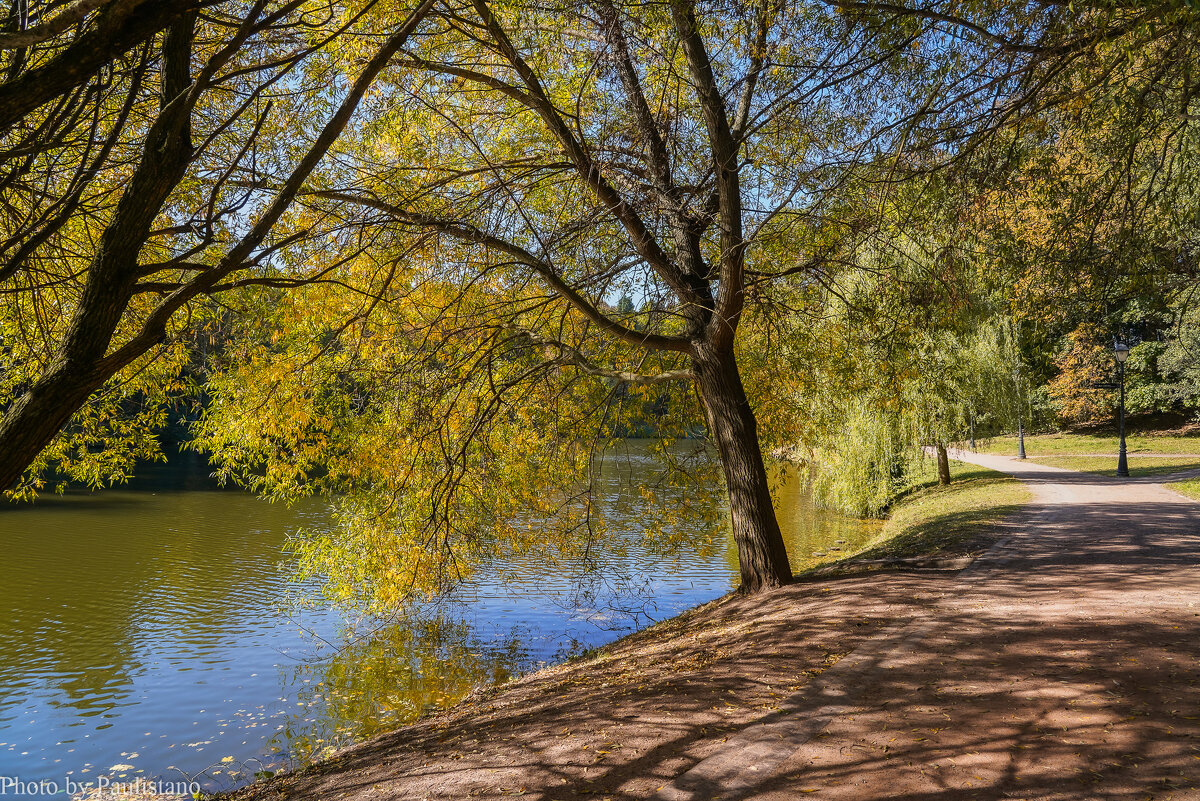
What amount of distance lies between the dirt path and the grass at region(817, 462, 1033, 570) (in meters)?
2.43

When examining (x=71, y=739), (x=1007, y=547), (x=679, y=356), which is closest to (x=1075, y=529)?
(x=1007, y=547)

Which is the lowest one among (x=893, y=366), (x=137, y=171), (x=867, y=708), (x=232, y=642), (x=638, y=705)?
(x=232, y=642)

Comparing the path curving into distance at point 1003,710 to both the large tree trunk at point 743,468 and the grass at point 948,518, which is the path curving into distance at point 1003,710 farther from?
the grass at point 948,518

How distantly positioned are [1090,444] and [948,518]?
88.8 ft

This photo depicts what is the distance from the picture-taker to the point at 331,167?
8.30 m

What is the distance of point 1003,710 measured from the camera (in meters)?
4.32

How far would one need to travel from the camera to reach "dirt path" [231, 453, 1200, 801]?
372 cm

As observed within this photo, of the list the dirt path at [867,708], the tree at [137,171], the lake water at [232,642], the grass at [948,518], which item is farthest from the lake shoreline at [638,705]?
the tree at [137,171]

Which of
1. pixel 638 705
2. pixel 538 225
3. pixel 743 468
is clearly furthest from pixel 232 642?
pixel 638 705

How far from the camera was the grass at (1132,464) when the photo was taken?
71.9ft

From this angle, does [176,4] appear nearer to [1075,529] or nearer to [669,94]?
[669,94]

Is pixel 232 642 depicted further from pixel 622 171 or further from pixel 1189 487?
pixel 1189 487

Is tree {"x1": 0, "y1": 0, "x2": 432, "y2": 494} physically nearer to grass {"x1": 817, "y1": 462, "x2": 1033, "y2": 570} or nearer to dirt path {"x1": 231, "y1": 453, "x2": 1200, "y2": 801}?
dirt path {"x1": 231, "y1": 453, "x2": 1200, "y2": 801}

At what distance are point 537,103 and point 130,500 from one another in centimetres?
2392
